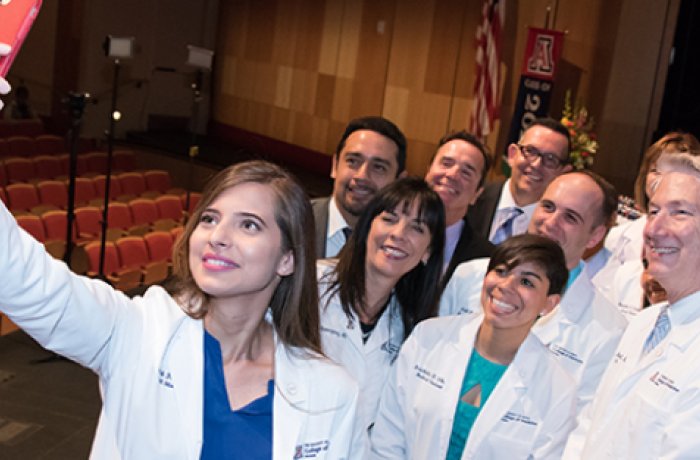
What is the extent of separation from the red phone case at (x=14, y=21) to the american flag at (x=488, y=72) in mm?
9188

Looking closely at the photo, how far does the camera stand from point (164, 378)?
174cm

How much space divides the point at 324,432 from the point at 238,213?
0.54 m

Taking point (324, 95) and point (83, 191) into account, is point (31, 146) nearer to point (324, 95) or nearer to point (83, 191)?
point (83, 191)

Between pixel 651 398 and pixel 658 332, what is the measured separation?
285 mm

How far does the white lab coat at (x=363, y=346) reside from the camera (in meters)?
2.80

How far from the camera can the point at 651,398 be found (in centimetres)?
244

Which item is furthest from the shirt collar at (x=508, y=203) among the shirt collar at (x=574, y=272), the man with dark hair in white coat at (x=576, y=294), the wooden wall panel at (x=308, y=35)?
the wooden wall panel at (x=308, y=35)

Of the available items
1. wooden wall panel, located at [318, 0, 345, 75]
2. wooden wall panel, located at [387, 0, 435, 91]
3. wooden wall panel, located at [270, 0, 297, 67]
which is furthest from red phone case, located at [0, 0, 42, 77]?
wooden wall panel, located at [270, 0, 297, 67]

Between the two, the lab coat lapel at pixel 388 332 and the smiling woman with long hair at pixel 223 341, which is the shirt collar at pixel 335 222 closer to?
the lab coat lapel at pixel 388 332

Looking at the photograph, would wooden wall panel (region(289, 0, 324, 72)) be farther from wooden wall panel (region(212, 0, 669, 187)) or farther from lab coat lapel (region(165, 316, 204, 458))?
lab coat lapel (region(165, 316, 204, 458))

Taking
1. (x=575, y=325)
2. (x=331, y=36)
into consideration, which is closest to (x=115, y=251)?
(x=575, y=325)

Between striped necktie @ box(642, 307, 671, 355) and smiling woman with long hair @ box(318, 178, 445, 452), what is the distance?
74cm

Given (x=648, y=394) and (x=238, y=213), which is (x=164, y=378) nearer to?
(x=238, y=213)

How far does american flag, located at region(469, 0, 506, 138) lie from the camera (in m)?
10.2
